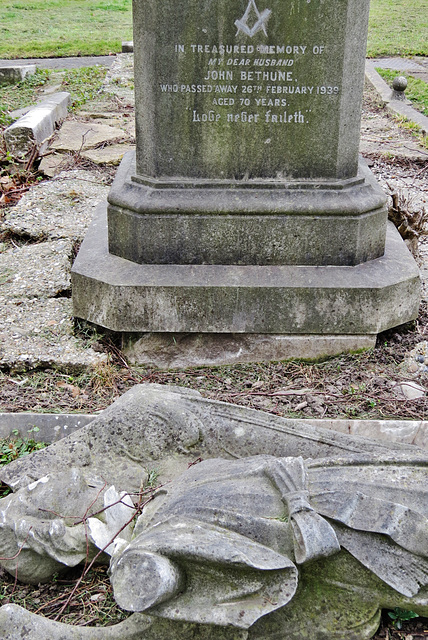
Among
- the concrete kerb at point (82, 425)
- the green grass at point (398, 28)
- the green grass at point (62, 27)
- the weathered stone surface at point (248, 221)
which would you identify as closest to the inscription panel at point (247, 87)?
the weathered stone surface at point (248, 221)

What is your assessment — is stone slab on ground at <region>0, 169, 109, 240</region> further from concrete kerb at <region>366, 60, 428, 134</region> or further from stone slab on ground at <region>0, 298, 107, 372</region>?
concrete kerb at <region>366, 60, 428, 134</region>

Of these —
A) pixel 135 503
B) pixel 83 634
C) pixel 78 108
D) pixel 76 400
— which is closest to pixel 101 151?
pixel 78 108

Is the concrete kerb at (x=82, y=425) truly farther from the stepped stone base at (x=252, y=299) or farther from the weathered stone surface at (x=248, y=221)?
the weathered stone surface at (x=248, y=221)

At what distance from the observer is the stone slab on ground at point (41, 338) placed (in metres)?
4.24

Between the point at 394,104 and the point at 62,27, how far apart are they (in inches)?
431

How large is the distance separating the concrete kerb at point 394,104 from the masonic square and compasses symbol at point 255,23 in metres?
5.63

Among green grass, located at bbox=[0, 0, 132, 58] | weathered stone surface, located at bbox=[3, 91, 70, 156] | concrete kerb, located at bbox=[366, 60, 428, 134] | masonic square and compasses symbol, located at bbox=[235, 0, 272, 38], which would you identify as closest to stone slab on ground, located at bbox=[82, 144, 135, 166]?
weathered stone surface, located at bbox=[3, 91, 70, 156]

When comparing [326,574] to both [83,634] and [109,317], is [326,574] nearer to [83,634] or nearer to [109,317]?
[83,634]

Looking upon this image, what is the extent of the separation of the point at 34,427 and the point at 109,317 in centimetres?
99

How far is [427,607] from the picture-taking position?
2.35 metres

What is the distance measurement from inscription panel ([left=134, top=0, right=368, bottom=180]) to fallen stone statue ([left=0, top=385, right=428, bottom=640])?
2.12 m

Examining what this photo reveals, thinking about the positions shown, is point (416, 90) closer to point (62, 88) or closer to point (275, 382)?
point (62, 88)

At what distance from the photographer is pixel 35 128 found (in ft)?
26.8

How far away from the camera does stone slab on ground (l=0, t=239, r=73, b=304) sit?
494 cm
